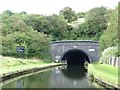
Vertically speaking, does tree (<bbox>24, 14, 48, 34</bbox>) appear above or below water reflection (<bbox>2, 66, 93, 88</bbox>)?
above

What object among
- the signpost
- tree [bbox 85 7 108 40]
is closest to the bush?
the signpost

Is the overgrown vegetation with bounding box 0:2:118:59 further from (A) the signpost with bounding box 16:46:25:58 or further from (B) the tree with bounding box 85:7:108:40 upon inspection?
(A) the signpost with bounding box 16:46:25:58

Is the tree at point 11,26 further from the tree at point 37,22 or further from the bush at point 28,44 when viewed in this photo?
the tree at point 37,22

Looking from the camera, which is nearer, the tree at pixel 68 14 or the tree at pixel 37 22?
the tree at pixel 37 22

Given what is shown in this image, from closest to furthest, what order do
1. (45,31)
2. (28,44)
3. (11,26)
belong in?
1. (28,44)
2. (11,26)
3. (45,31)

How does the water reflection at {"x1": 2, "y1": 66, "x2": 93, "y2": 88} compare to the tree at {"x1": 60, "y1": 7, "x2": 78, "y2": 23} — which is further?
the tree at {"x1": 60, "y1": 7, "x2": 78, "y2": 23}

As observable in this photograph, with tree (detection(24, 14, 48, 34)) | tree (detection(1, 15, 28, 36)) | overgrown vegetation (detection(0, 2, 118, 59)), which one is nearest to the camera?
overgrown vegetation (detection(0, 2, 118, 59))

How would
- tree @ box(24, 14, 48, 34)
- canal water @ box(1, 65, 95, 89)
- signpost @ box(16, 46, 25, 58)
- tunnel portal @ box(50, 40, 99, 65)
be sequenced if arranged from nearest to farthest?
canal water @ box(1, 65, 95, 89) → signpost @ box(16, 46, 25, 58) → tunnel portal @ box(50, 40, 99, 65) → tree @ box(24, 14, 48, 34)

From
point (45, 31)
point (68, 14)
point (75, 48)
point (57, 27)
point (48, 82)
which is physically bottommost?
point (48, 82)

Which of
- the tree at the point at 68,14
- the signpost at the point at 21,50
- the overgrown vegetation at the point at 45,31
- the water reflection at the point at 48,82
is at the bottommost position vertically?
the water reflection at the point at 48,82

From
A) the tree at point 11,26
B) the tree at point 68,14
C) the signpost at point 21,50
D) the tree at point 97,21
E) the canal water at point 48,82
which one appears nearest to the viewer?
the canal water at point 48,82

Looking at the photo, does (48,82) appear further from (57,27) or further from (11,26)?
(57,27)

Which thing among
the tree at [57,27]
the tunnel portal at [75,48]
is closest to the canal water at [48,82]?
the tunnel portal at [75,48]

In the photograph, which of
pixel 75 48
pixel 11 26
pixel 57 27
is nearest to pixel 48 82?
pixel 11 26
